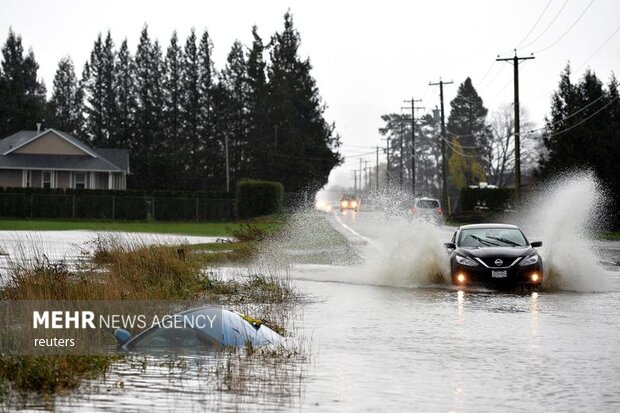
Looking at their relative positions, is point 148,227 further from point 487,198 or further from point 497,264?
point 497,264

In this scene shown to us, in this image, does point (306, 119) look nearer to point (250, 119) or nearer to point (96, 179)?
point (250, 119)

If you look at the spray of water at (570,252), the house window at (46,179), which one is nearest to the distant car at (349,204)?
the house window at (46,179)

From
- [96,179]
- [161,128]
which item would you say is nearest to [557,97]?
[96,179]

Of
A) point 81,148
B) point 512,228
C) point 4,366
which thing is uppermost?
point 81,148

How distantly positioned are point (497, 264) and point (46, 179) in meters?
66.2

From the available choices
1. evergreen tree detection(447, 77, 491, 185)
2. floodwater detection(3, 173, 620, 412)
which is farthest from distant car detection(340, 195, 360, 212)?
floodwater detection(3, 173, 620, 412)

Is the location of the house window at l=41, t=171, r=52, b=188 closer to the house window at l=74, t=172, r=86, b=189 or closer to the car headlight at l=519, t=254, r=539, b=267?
the house window at l=74, t=172, r=86, b=189

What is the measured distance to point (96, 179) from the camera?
86.6 m

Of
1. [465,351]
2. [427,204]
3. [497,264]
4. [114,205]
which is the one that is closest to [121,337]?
[465,351]

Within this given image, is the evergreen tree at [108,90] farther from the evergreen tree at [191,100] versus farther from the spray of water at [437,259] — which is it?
the spray of water at [437,259]

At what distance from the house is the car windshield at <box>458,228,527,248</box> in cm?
6282

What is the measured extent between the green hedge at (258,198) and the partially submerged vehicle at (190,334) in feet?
197

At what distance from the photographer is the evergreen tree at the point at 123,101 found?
110562 millimetres

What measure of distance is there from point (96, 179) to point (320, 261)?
5513cm
